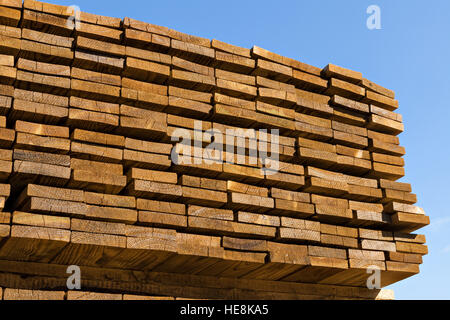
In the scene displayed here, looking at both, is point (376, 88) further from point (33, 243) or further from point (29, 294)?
point (29, 294)

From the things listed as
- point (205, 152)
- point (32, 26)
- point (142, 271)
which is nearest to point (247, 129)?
point (205, 152)

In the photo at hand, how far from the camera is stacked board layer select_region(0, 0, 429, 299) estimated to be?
4.94m

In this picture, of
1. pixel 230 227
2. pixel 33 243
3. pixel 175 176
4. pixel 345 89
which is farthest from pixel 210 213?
pixel 345 89

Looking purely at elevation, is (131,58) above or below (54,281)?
above

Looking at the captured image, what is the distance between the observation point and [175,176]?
17.7 feet

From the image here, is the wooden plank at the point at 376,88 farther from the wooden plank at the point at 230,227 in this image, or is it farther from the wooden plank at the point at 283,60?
the wooden plank at the point at 230,227

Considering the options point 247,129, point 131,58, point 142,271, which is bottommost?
point 142,271

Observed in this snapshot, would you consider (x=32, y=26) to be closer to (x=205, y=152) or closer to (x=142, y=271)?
(x=205, y=152)

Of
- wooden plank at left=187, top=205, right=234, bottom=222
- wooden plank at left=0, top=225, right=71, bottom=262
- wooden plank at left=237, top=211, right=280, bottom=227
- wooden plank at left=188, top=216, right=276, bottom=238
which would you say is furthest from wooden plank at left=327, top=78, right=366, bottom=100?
wooden plank at left=0, top=225, right=71, bottom=262

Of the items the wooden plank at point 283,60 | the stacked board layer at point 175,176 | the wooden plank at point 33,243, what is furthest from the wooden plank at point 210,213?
the wooden plank at point 283,60

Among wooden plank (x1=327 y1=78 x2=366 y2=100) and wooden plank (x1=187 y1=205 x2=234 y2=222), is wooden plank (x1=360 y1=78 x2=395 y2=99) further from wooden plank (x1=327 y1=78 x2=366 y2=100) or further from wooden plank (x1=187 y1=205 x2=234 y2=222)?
wooden plank (x1=187 y1=205 x2=234 y2=222)
